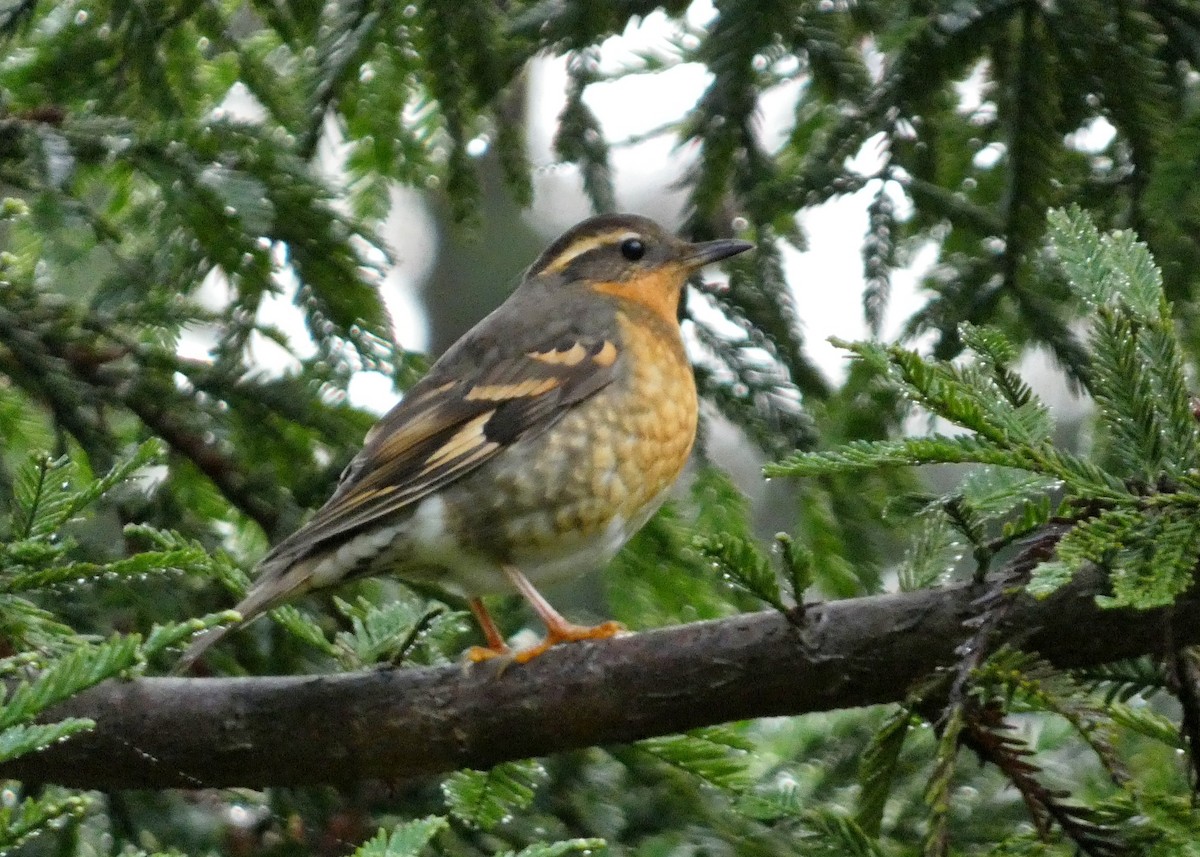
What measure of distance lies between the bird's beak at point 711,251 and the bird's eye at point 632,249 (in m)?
0.34

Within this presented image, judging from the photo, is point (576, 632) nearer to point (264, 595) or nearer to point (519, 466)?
point (519, 466)

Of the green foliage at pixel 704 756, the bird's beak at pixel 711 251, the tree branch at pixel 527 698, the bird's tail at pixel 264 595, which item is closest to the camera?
the tree branch at pixel 527 698

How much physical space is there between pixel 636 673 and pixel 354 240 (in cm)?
148

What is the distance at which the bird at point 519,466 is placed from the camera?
12.9 ft

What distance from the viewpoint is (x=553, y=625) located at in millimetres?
3992

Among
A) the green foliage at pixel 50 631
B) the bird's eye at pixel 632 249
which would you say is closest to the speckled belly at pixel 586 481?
the bird's eye at pixel 632 249

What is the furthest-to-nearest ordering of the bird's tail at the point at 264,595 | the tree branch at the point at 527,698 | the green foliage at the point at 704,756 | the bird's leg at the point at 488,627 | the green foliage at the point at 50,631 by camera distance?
the bird's leg at the point at 488,627
the bird's tail at the point at 264,595
the green foliage at the point at 704,756
the tree branch at the point at 527,698
the green foliage at the point at 50,631

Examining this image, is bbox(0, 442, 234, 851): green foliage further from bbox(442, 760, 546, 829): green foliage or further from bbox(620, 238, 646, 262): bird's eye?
bbox(620, 238, 646, 262): bird's eye

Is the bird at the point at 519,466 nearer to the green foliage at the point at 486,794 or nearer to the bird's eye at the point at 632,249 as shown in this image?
the bird's eye at the point at 632,249

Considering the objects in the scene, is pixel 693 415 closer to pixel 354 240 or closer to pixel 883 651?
pixel 354 240

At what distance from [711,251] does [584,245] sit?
2.51ft

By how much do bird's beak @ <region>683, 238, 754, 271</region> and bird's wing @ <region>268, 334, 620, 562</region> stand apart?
0.37 metres

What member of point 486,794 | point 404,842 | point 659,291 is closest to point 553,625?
point 486,794

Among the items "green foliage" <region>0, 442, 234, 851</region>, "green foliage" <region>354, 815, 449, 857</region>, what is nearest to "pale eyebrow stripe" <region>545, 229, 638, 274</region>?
"green foliage" <region>0, 442, 234, 851</region>
